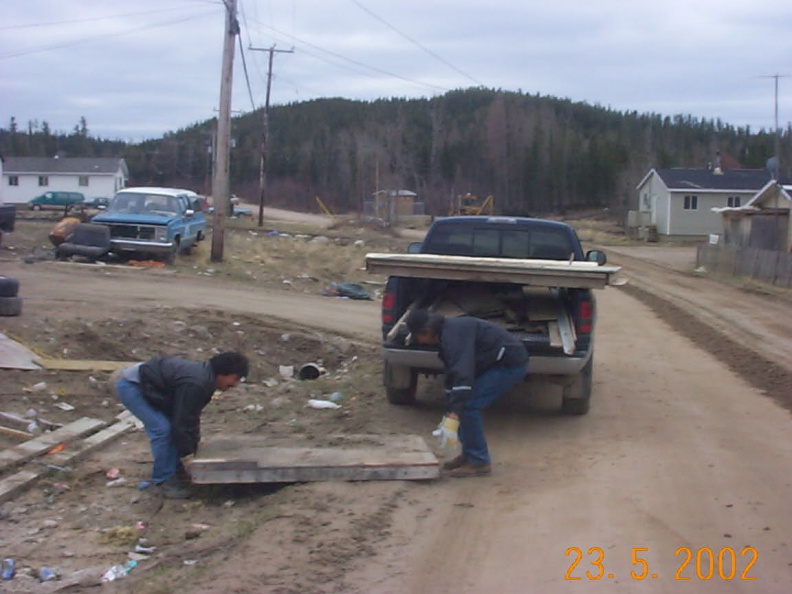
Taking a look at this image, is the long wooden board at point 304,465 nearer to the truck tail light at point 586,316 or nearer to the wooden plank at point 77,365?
the truck tail light at point 586,316

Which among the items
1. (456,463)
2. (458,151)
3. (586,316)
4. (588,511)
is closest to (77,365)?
(456,463)

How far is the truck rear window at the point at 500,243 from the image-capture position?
415 inches

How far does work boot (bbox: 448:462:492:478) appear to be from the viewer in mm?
6938

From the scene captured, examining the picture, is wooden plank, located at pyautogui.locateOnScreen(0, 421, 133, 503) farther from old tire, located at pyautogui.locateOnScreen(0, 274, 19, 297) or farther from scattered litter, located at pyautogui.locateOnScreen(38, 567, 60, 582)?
old tire, located at pyautogui.locateOnScreen(0, 274, 19, 297)

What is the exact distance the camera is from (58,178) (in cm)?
8425

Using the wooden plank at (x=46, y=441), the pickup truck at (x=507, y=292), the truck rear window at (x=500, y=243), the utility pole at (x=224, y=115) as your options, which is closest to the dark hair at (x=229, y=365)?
the pickup truck at (x=507, y=292)

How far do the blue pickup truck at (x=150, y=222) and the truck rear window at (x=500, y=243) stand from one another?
44.0 ft

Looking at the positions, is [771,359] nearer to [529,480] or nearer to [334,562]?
[529,480]

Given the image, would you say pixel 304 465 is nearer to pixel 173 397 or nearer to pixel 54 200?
pixel 173 397

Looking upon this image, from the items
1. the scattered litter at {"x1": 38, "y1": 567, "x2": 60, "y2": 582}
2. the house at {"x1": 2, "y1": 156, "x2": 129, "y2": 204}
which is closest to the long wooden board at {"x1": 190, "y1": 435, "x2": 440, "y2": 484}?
the scattered litter at {"x1": 38, "y1": 567, "x2": 60, "y2": 582}

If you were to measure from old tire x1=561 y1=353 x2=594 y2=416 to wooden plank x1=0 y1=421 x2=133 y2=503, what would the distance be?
15.1 ft

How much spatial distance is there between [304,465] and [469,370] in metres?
1.47

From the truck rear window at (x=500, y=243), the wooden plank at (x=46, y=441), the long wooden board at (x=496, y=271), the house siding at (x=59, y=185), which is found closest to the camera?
the wooden plank at (x=46, y=441)

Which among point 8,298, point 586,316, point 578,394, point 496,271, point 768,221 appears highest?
point 768,221
